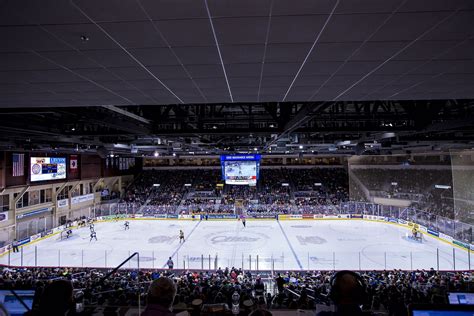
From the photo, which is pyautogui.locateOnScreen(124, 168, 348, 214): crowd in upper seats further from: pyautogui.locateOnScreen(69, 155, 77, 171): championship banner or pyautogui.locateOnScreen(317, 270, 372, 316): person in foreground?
pyautogui.locateOnScreen(317, 270, 372, 316): person in foreground

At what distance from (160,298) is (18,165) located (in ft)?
96.0

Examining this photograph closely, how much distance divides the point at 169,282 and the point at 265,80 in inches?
150

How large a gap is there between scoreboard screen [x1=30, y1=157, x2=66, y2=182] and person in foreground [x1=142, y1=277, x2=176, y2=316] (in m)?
29.8

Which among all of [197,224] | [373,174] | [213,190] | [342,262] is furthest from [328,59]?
[213,190]

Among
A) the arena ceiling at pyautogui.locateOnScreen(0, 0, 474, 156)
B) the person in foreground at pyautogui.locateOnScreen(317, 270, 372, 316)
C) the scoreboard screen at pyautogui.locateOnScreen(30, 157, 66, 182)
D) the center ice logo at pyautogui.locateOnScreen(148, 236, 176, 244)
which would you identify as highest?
the arena ceiling at pyautogui.locateOnScreen(0, 0, 474, 156)

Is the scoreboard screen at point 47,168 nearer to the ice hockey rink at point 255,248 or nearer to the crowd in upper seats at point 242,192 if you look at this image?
the ice hockey rink at point 255,248

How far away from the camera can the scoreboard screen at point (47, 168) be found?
85.4 feet

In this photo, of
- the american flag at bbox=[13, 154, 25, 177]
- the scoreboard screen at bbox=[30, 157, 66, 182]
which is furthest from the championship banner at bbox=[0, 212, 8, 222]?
the scoreboard screen at bbox=[30, 157, 66, 182]

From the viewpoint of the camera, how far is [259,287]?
930 cm

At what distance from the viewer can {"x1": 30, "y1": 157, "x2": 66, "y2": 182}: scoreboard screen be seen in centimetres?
2602

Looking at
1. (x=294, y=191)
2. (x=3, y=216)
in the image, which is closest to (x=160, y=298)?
(x=3, y=216)

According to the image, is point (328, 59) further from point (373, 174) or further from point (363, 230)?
point (373, 174)

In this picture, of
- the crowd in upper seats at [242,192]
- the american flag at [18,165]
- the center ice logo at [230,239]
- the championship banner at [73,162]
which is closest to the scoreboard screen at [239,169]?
the center ice logo at [230,239]

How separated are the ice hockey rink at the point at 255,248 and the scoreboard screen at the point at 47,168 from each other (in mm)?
5788
